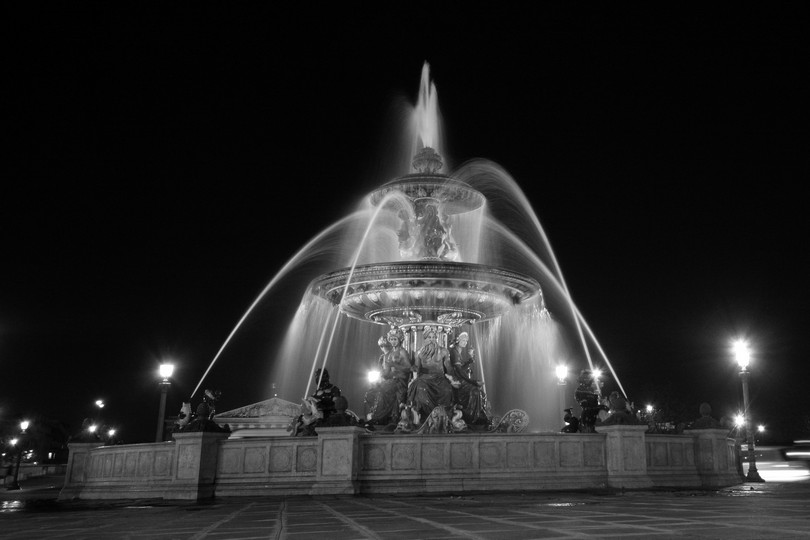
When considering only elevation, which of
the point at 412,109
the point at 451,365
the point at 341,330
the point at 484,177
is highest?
the point at 412,109

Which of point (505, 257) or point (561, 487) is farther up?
point (505, 257)

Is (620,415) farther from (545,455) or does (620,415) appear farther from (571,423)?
(571,423)

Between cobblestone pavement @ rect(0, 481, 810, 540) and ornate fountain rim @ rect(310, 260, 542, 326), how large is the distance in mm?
7782

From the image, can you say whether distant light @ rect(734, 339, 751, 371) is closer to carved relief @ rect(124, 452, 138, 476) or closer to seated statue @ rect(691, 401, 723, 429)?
seated statue @ rect(691, 401, 723, 429)

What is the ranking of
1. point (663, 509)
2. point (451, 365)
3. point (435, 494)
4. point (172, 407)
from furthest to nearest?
1. point (172, 407)
2. point (451, 365)
3. point (435, 494)
4. point (663, 509)

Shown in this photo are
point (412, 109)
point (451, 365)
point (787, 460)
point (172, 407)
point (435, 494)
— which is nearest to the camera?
point (435, 494)

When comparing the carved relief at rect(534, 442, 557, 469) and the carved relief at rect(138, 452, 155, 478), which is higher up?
the carved relief at rect(534, 442, 557, 469)

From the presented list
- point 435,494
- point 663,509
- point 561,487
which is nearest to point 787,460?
point 561,487

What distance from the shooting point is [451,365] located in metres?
22.2

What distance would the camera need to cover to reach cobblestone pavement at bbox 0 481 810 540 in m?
7.64

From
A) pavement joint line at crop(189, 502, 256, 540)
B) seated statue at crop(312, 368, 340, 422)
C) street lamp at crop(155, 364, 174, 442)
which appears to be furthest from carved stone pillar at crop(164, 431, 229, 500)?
street lamp at crop(155, 364, 174, 442)

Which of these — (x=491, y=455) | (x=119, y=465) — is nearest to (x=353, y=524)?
(x=491, y=455)

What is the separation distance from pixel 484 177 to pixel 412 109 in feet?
14.4

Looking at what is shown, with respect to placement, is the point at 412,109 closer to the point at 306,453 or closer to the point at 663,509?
the point at 306,453
